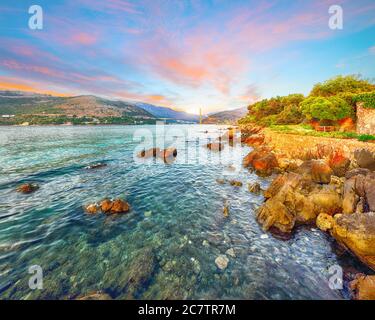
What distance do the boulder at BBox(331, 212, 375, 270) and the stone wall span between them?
20326 millimetres

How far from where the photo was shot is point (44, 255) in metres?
7.32

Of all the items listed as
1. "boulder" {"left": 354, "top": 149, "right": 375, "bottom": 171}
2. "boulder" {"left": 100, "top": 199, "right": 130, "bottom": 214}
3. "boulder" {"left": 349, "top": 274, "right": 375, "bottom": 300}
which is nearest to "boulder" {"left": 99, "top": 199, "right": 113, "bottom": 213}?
"boulder" {"left": 100, "top": 199, "right": 130, "bottom": 214}

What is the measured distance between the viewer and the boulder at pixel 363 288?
206 inches

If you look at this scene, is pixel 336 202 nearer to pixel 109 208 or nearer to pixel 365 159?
Result: pixel 365 159

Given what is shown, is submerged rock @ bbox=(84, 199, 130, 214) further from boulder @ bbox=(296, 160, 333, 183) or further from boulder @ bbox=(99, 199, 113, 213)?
boulder @ bbox=(296, 160, 333, 183)

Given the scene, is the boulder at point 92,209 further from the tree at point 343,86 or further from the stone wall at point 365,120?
the tree at point 343,86

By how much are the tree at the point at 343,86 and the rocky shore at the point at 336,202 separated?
29.5m

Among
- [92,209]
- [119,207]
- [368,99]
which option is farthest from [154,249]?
[368,99]

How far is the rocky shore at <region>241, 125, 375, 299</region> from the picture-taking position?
6707 mm

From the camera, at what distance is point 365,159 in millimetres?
13344

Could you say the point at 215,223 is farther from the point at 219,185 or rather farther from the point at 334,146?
the point at 334,146

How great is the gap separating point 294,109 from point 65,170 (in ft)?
178

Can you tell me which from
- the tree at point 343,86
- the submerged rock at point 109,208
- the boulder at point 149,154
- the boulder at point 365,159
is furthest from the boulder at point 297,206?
the tree at point 343,86
